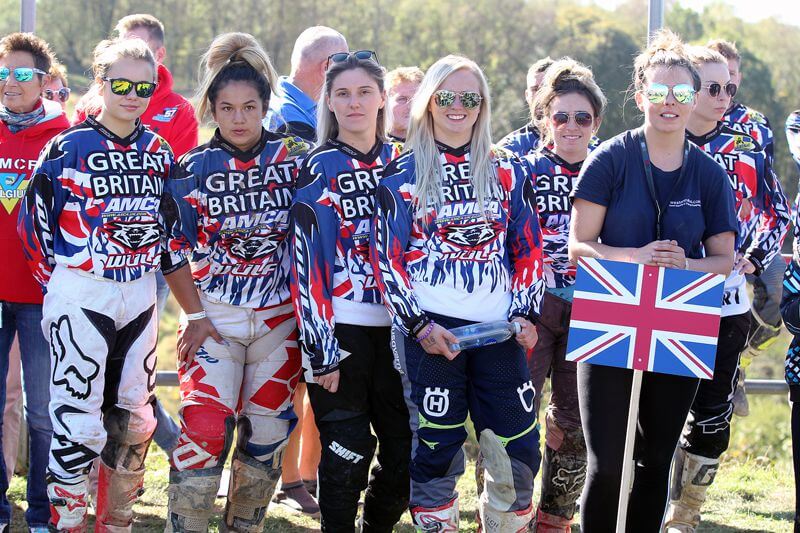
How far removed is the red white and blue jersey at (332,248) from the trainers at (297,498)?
1.57 meters

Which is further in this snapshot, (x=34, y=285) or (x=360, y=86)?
(x=34, y=285)

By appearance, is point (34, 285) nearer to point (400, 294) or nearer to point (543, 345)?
point (400, 294)

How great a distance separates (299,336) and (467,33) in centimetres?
3130

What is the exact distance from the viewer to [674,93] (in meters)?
3.98

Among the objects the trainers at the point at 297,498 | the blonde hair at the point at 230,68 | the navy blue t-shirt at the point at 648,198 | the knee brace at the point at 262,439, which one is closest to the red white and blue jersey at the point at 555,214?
the navy blue t-shirt at the point at 648,198

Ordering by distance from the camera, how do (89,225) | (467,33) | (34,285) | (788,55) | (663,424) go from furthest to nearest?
(788,55), (467,33), (34,285), (89,225), (663,424)

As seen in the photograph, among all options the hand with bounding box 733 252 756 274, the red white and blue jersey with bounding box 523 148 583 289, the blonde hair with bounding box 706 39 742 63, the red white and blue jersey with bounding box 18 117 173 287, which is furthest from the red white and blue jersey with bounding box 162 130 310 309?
the blonde hair with bounding box 706 39 742 63

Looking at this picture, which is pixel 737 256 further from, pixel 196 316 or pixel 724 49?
pixel 196 316

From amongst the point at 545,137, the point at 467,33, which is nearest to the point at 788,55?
→ the point at 467,33

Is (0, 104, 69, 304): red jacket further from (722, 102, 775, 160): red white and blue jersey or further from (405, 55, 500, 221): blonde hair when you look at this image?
(722, 102, 775, 160): red white and blue jersey

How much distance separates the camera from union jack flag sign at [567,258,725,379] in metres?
3.88

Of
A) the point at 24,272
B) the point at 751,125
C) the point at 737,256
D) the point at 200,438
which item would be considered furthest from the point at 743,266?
the point at 24,272

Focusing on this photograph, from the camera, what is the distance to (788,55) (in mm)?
37344

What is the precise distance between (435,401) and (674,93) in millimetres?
1512
